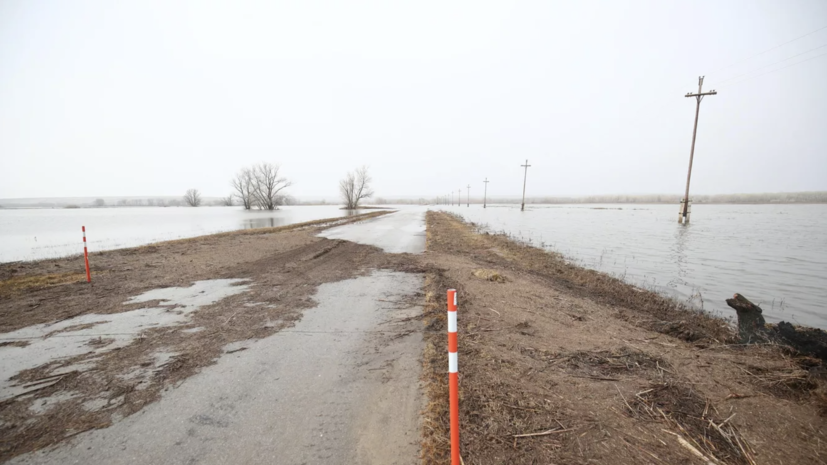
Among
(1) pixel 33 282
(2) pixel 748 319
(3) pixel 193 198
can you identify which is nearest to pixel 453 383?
(2) pixel 748 319

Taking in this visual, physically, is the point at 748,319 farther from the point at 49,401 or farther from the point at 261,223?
the point at 261,223

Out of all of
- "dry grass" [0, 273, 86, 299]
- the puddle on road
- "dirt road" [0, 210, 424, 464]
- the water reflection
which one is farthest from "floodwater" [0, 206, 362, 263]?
the puddle on road

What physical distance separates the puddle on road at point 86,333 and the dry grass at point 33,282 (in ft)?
11.3

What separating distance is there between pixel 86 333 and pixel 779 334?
11.0m

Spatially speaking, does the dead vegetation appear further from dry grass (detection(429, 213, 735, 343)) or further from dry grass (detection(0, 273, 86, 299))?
dry grass (detection(0, 273, 86, 299))

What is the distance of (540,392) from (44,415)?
5.19m

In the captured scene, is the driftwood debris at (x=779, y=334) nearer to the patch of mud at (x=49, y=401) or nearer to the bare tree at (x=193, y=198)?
the patch of mud at (x=49, y=401)

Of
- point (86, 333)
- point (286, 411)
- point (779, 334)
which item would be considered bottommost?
point (86, 333)

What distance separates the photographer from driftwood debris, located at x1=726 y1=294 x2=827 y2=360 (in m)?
4.28

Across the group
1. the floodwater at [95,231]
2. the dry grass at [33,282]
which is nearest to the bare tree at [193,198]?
the floodwater at [95,231]

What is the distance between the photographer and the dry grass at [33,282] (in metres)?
7.97

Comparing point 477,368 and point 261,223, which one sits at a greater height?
point 477,368

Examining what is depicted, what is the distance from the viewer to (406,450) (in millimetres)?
2754

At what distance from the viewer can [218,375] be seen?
13.2 feet
